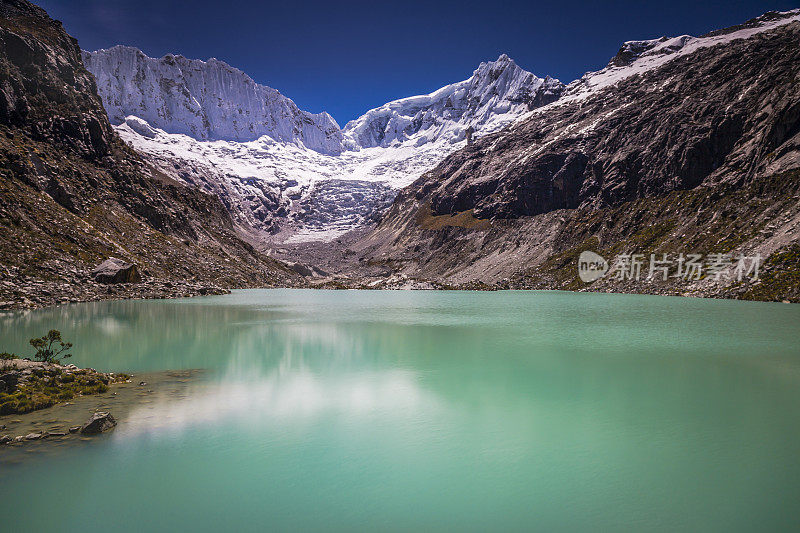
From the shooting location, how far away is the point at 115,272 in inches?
3132

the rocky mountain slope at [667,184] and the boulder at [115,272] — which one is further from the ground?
the rocky mountain slope at [667,184]

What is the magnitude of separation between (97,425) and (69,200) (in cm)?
10099

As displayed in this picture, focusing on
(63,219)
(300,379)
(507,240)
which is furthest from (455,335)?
(507,240)

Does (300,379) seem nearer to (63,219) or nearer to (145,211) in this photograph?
(63,219)

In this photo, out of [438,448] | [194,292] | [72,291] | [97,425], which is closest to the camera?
[438,448]

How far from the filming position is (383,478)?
39.0 ft

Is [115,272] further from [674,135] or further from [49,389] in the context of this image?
[674,135]

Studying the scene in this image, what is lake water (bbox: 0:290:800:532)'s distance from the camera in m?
10.1

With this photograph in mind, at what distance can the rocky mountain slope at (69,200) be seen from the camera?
69.3 metres

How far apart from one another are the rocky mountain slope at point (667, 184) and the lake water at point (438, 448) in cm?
6940

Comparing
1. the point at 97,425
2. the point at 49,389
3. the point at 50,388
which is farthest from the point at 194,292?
the point at 97,425

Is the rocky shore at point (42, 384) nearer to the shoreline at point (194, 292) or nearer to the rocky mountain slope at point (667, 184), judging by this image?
the shoreline at point (194, 292)

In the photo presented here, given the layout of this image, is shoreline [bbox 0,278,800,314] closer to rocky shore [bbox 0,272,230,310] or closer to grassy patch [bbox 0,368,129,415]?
rocky shore [bbox 0,272,230,310]

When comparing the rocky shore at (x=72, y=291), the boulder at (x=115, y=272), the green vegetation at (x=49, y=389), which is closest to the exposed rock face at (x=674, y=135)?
the green vegetation at (x=49, y=389)
